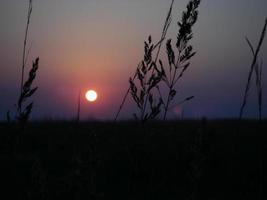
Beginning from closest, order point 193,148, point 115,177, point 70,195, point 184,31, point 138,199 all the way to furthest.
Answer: point 193,148, point 184,31, point 70,195, point 138,199, point 115,177

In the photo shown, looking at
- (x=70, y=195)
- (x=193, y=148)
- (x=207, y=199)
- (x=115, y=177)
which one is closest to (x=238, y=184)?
(x=207, y=199)

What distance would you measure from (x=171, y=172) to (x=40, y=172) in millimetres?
5146

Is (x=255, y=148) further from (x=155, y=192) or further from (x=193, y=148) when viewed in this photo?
(x=193, y=148)

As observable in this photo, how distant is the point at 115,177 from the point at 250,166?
7.77 feet

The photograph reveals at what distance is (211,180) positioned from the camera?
23.1 ft

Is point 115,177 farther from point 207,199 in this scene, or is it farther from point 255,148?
point 255,148

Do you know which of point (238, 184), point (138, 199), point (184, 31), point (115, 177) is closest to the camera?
point (184, 31)

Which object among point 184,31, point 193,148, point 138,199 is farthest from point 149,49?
point 138,199

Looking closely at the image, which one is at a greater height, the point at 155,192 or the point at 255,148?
the point at 255,148

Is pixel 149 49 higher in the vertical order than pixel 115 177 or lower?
higher

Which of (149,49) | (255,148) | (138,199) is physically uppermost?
(149,49)

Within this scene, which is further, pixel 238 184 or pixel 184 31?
pixel 238 184

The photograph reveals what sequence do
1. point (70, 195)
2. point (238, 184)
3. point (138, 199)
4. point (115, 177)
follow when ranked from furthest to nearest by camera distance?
point (115, 177)
point (238, 184)
point (138, 199)
point (70, 195)

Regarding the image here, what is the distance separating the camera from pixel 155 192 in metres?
6.53
